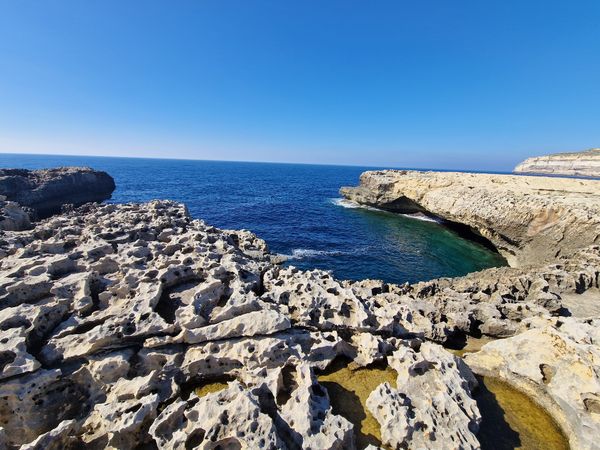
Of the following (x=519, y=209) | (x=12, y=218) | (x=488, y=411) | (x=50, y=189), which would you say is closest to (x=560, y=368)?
(x=488, y=411)

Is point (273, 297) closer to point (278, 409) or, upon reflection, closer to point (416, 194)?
point (278, 409)

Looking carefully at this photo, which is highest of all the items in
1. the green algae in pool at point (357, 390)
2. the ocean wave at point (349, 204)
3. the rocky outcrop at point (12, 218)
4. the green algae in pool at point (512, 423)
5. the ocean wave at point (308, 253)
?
the rocky outcrop at point (12, 218)

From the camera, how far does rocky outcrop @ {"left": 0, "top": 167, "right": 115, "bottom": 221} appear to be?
51.2m

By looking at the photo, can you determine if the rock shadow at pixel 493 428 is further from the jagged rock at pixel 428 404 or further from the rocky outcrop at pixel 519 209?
the rocky outcrop at pixel 519 209

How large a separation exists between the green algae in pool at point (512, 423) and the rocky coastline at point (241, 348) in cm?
40

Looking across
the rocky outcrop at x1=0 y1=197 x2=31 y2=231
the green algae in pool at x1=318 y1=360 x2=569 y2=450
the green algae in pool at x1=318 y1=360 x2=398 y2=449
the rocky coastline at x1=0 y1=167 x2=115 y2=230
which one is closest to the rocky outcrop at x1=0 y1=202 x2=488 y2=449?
the green algae in pool at x1=318 y1=360 x2=398 y2=449

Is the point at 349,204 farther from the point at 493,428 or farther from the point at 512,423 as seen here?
the point at 493,428

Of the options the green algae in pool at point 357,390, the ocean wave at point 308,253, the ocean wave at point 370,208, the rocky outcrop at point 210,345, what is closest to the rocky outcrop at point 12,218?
the rocky outcrop at point 210,345

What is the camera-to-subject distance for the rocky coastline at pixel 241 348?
8.67 m

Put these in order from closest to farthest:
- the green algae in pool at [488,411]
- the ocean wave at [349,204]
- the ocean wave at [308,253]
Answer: the green algae in pool at [488,411] → the ocean wave at [308,253] → the ocean wave at [349,204]

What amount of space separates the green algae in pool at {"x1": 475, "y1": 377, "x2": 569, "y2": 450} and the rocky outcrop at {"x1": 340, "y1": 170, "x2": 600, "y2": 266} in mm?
26056

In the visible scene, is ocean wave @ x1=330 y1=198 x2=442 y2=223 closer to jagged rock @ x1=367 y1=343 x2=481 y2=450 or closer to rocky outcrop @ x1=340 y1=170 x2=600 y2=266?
rocky outcrop @ x1=340 y1=170 x2=600 y2=266

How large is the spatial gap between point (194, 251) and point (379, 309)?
40.2ft

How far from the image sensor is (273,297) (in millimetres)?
15102
